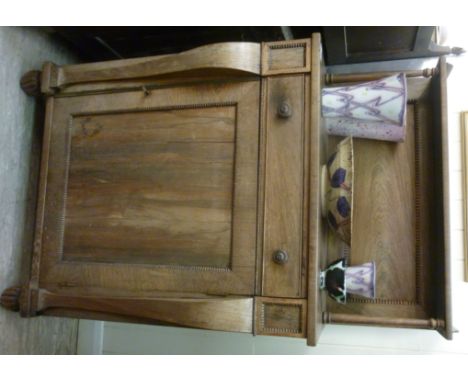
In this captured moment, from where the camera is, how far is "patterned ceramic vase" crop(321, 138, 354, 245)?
0.79 meters

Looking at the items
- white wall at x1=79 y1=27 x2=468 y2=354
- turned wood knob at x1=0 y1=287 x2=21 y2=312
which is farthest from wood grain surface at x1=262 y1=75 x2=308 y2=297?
turned wood knob at x1=0 y1=287 x2=21 y2=312

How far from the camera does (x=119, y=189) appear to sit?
0.84 meters

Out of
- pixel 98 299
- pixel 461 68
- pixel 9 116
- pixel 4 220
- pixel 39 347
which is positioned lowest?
pixel 39 347

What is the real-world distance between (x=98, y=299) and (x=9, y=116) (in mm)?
474

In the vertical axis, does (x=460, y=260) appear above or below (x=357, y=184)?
below

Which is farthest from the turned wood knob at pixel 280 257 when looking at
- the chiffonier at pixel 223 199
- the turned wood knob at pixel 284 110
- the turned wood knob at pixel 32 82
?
the turned wood knob at pixel 32 82

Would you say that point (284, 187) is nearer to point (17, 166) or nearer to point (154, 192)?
point (154, 192)

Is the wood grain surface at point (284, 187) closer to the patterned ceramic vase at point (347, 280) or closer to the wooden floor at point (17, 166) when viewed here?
the patterned ceramic vase at point (347, 280)

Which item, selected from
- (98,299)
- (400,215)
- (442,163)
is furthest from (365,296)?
(98,299)

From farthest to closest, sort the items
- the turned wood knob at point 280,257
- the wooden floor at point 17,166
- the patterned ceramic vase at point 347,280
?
the wooden floor at point 17,166 < the patterned ceramic vase at point 347,280 < the turned wood knob at point 280,257

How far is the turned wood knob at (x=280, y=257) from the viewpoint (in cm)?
72

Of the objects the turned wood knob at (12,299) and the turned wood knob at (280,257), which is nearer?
the turned wood knob at (280,257)

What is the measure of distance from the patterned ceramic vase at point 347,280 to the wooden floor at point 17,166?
0.69 metres
